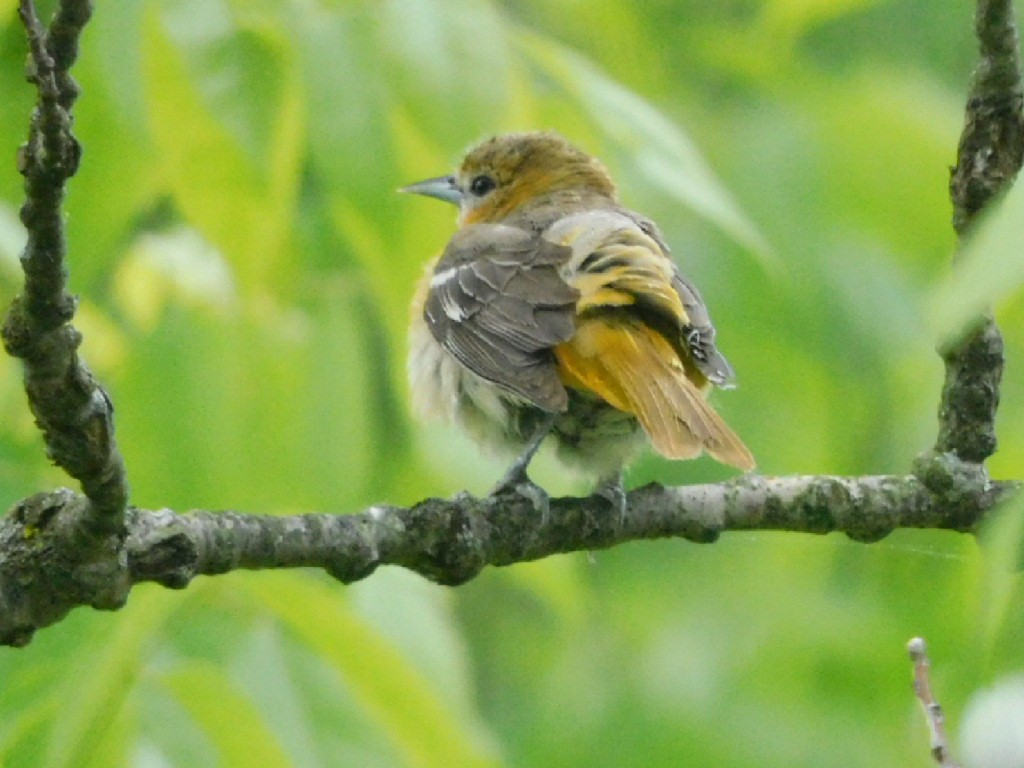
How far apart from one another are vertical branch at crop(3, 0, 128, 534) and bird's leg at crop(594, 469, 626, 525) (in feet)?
4.40

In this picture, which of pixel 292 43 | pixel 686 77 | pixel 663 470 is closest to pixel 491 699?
pixel 663 470

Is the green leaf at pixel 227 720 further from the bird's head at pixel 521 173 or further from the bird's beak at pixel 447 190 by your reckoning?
the bird's head at pixel 521 173

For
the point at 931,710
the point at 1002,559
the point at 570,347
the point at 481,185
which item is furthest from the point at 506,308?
the point at 1002,559

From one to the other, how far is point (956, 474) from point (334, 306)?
5.33 feet

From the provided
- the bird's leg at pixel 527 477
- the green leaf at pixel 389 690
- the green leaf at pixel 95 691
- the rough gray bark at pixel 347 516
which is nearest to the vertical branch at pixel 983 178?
the rough gray bark at pixel 347 516

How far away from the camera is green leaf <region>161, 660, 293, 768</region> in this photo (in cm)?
235

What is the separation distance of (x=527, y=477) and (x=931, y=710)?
1.61 metres

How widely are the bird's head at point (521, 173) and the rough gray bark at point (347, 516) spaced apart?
81.8 inches

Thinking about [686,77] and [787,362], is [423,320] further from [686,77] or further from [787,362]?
[686,77]

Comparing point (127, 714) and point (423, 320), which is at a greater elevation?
point (423, 320)

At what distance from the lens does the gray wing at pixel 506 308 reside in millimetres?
3637

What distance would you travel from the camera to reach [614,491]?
3.46 meters

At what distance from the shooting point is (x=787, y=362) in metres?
5.27

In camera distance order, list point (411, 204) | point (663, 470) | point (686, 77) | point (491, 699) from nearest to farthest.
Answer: point (411, 204) < point (663, 470) < point (686, 77) < point (491, 699)
